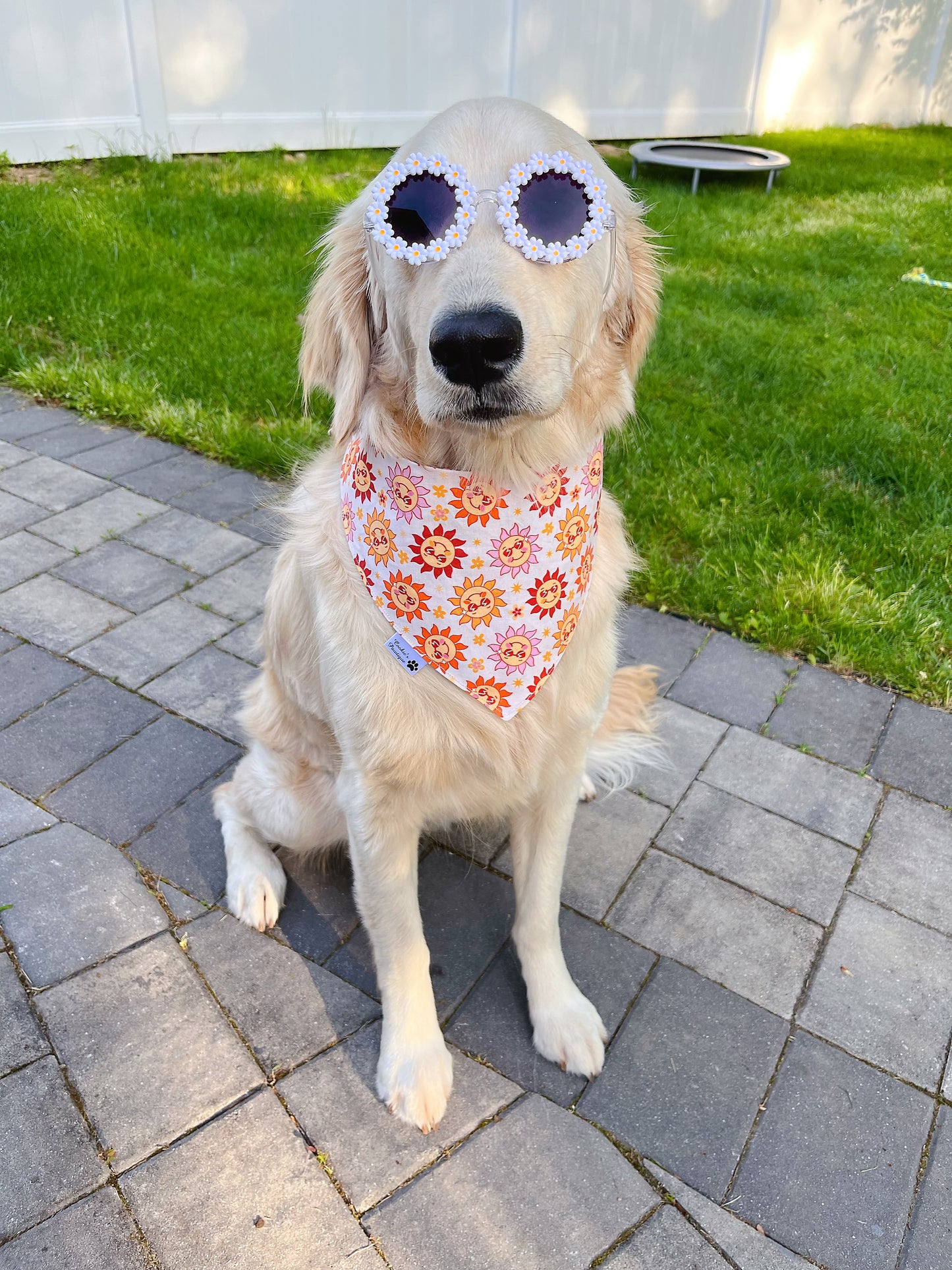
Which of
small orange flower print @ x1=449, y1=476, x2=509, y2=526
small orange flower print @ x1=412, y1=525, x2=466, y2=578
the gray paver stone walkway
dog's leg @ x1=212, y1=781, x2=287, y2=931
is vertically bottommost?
the gray paver stone walkway

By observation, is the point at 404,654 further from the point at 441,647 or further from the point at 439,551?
the point at 439,551

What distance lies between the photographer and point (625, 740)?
9.04ft

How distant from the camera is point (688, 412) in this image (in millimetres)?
4715

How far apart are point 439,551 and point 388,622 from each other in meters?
0.17

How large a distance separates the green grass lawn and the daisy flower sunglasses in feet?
4.92

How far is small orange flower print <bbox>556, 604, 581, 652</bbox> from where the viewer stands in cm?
191

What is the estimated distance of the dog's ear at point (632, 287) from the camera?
1796 mm

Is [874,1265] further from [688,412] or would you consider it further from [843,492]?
[688,412]

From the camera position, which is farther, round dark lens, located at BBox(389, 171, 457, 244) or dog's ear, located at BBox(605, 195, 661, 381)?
dog's ear, located at BBox(605, 195, 661, 381)

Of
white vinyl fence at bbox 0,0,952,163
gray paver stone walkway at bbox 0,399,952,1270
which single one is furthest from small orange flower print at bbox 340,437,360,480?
white vinyl fence at bbox 0,0,952,163

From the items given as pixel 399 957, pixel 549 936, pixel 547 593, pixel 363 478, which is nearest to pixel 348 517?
pixel 363 478

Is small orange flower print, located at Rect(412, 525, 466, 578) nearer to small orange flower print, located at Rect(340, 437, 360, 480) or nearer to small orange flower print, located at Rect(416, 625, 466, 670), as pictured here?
small orange flower print, located at Rect(416, 625, 466, 670)

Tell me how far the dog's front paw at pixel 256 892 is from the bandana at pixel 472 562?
2.65ft

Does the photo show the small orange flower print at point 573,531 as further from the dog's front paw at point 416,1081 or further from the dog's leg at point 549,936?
the dog's front paw at point 416,1081
